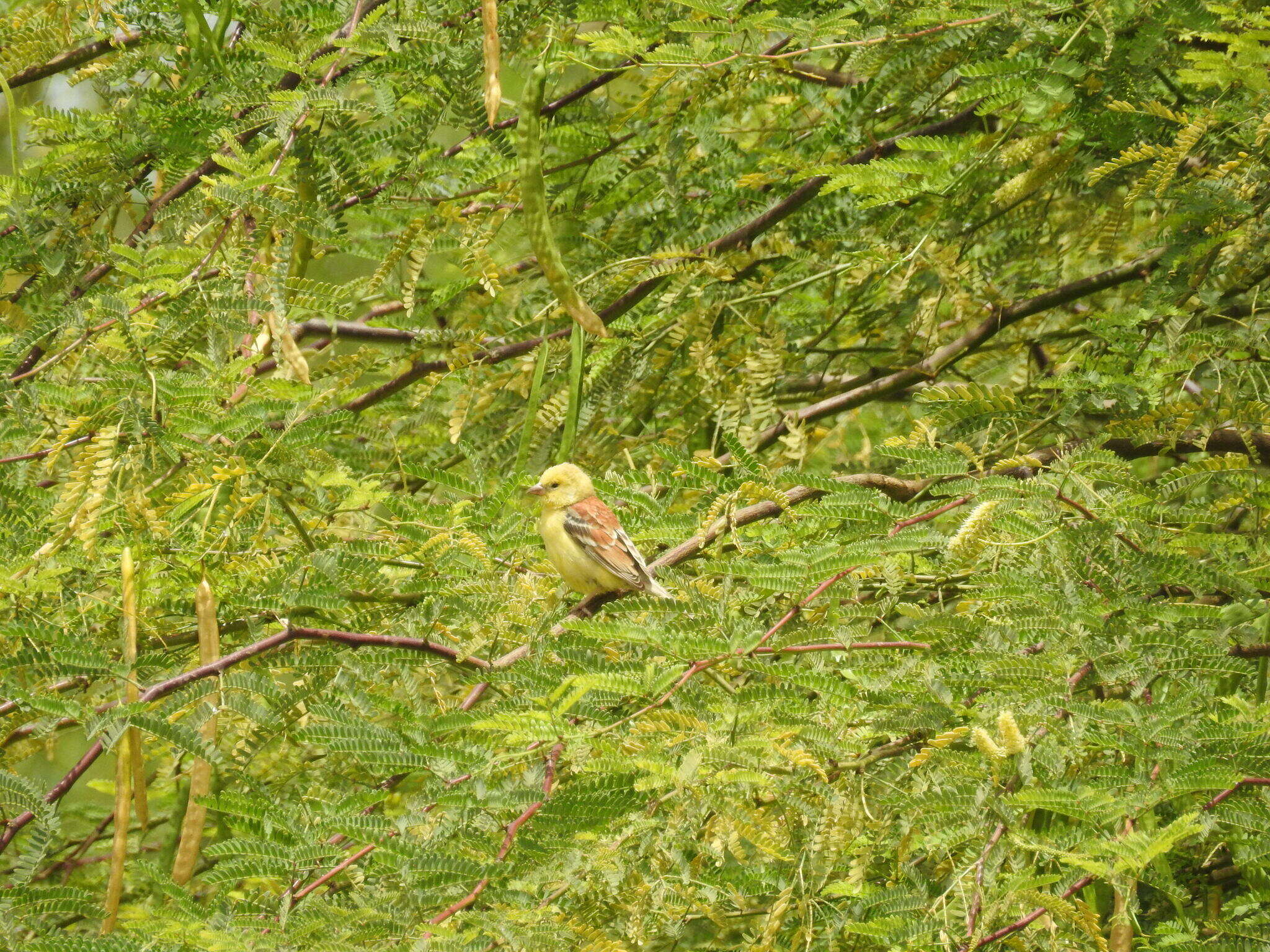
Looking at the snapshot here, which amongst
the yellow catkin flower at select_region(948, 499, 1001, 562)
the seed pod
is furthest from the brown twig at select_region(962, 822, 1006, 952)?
the seed pod

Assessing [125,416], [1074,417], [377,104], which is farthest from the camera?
[1074,417]

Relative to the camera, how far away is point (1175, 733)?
2.83 meters

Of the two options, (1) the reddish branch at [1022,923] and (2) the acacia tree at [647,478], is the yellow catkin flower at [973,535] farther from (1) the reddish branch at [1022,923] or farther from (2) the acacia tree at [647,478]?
(1) the reddish branch at [1022,923]

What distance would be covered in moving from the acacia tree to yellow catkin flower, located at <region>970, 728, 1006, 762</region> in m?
0.04

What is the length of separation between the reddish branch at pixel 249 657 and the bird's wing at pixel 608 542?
3.34 ft

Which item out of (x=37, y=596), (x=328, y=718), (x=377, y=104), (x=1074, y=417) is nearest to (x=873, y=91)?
(x=1074, y=417)

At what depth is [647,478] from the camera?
4.30 m

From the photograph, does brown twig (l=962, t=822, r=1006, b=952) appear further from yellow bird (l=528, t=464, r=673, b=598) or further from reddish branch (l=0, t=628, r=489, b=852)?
yellow bird (l=528, t=464, r=673, b=598)

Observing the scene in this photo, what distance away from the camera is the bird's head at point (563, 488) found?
4.68m

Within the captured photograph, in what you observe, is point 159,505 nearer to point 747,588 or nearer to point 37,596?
point 37,596

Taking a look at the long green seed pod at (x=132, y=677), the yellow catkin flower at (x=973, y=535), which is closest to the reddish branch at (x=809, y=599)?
the yellow catkin flower at (x=973, y=535)

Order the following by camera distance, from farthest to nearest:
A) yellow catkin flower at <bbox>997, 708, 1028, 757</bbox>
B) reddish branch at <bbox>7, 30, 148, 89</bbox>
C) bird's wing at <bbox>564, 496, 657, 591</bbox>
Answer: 1. reddish branch at <bbox>7, 30, 148, 89</bbox>
2. bird's wing at <bbox>564, 496, 657, 591</bbox>
3. yellow catkin flower at <bbox>997, 708, 1028, 757</bbox>

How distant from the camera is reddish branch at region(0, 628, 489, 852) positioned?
9.55ft

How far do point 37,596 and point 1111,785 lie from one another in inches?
126
